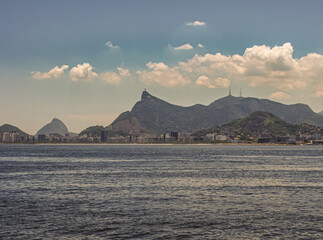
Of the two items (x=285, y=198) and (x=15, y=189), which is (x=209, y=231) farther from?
(x=15, y=189)

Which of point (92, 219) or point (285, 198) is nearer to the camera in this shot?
point (92, 219)

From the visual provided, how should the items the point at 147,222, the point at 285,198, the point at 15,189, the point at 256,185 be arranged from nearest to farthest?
the point at 147,222, the point at 285,198, the point at 15,189, the point at 256,185

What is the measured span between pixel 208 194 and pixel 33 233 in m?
30.2

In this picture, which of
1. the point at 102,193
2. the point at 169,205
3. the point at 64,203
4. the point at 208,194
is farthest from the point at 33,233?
the point at 208,194

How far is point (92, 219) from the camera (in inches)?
1564

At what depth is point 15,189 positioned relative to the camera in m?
63.8

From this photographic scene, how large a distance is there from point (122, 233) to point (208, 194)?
2595 cm

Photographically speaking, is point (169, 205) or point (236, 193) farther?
point (236, 193)

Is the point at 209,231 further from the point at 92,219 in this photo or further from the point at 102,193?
the point at 102,193

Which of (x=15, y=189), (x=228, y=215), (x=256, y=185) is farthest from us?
(x=256, y=185)

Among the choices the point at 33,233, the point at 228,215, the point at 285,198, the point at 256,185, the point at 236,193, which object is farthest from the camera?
the point at 256,185

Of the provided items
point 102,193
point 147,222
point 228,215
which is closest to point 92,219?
point 147,222

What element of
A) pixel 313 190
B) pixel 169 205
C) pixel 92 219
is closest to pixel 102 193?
pixel 169 205

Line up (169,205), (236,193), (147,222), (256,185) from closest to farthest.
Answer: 1. (147,222)
2. (169,205)
3. (236,193)
4. (256,185)
